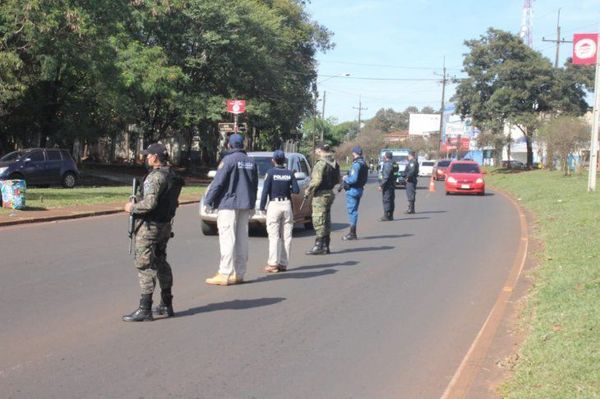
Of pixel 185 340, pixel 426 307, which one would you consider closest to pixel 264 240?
pixel 426 307

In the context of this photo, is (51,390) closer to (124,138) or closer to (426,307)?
(426,307)

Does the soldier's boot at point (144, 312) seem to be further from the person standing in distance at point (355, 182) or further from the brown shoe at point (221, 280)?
the person standing in distance at point (355, 182)

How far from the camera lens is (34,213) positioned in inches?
653

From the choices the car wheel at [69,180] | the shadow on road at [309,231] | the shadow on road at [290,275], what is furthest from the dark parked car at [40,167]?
the shadow on road at [290,275]

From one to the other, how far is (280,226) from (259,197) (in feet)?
10.8

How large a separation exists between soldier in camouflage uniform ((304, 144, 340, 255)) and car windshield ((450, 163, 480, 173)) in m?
21.4

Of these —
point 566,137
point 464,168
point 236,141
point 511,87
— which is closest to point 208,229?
point 236,141

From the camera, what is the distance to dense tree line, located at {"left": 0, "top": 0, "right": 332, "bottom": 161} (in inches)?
944

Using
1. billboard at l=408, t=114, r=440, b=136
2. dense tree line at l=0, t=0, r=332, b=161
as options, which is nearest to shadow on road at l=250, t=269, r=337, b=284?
dense tree line at l=0, t=0, r=332, b=161

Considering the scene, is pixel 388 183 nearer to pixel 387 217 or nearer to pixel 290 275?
pixel 387 217

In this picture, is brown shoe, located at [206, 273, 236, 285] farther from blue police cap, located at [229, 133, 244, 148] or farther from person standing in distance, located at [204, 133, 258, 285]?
blue police cap, located at [229, 133, 244, 148]

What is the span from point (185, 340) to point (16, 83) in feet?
66.3

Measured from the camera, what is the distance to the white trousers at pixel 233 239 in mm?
8648

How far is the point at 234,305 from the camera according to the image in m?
7.69
